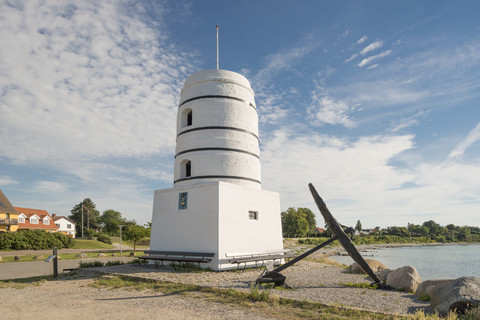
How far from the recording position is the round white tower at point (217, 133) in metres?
15.4

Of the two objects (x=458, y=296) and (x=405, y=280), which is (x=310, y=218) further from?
(x=458, y=296)

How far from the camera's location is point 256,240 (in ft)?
49.6

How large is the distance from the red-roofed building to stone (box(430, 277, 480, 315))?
4987 centimetres

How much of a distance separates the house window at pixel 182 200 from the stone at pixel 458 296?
34.0ft

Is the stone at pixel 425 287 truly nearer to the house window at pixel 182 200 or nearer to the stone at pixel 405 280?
the stone at pixel 405 280

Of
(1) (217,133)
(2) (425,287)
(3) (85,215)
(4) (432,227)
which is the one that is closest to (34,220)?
(3) (85,215)

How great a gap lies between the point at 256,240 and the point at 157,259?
458 centimetres

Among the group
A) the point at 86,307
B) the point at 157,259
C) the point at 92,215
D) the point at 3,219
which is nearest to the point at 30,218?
the point at 3,219

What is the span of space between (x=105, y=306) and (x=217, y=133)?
9719mm

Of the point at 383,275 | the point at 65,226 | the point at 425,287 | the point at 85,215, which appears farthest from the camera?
the point at 85,215

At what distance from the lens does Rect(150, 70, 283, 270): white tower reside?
45.5 feet

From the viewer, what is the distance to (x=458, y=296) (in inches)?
251

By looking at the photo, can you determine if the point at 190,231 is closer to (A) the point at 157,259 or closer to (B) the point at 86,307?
(A) the point at 157,259

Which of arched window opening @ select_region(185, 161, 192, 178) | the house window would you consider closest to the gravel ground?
the house window
